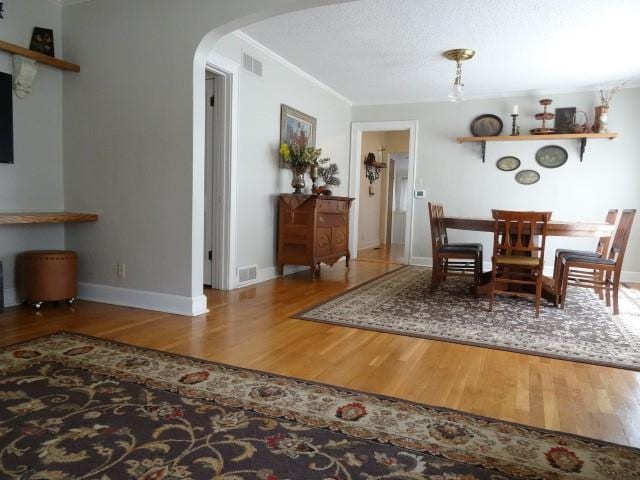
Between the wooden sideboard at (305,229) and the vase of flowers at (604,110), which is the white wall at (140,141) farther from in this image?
the vase of flowers at (604,110)

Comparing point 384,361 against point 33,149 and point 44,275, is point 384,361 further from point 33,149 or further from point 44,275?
point 33,149

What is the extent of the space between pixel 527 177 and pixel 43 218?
18.8ft

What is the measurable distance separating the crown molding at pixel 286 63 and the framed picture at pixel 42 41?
154 cm

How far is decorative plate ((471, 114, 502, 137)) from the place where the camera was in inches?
245

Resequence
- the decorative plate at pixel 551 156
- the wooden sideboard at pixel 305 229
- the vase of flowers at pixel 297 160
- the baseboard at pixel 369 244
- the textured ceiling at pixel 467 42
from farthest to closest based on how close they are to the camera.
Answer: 1. the baseboard at pixel 369 244
2. the decorative plate at pixel 551 156
3. the vase of flowers at pixel 297 160
4. the wooden sideboard at pixel 305 229
5. the textured ceiling at pixel 467 42

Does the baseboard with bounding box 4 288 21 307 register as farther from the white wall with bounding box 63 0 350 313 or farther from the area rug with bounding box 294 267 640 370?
the area rug with bounding box 294 267 640 370

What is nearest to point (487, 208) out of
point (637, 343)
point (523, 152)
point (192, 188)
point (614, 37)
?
point (523, 152)

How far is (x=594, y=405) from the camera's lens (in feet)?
6.51

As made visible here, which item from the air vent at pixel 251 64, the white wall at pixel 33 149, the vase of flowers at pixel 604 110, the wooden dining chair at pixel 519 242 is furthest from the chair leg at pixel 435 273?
the white wall at pixel 33 149

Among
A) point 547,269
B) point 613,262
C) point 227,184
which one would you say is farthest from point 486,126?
point 227,184

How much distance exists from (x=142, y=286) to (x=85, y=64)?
6.18 feet

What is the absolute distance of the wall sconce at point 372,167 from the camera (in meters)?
8.23

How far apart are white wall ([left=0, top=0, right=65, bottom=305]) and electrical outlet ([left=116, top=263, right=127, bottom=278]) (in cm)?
62

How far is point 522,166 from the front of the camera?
616cm
